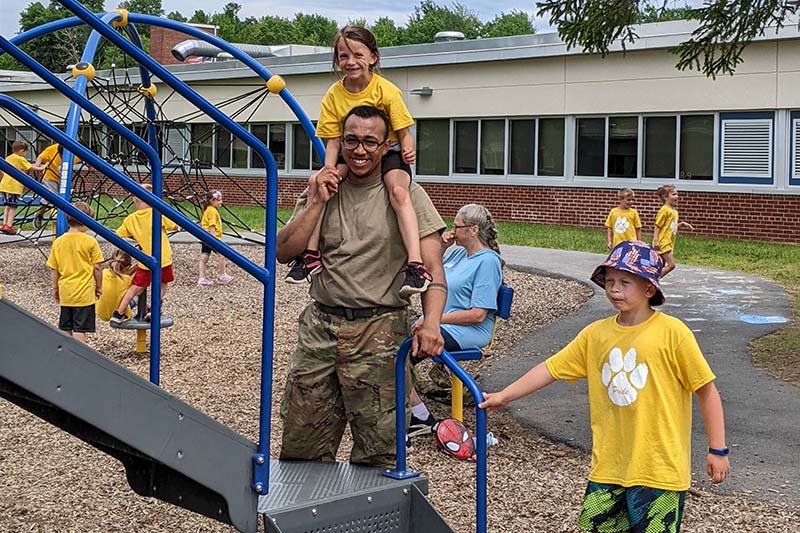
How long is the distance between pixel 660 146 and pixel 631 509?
20183 millimetres

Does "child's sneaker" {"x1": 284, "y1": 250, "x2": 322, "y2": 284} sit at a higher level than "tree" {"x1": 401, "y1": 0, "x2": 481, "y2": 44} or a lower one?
lower

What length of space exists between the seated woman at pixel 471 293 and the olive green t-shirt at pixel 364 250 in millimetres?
2453

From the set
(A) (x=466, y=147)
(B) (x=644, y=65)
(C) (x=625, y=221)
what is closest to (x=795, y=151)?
(B) (x=644, y=65)

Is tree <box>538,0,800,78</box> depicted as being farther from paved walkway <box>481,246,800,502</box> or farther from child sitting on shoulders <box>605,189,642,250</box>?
child sitting on shoulders <box>605,189,642,250</box>

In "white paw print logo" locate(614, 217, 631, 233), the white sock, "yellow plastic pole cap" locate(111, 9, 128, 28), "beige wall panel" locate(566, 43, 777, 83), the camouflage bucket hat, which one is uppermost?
"beige wall panel" locate(566, 43, 777, 83)

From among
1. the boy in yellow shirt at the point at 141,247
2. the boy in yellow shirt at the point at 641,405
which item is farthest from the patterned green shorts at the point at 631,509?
the boy in yellow shirt at the point at 141,247

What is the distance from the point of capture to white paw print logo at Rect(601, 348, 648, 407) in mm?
3809

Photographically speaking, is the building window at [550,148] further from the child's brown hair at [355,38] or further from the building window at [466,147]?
the child's brown hair at [355,38]

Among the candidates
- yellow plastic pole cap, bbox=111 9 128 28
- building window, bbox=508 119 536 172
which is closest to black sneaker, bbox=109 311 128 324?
yellow plastic pole cap, bbox=111 9 128 28

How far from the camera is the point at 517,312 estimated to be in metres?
12.1

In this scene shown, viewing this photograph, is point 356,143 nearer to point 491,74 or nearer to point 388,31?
point 491,74

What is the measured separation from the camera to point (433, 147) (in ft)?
90.8

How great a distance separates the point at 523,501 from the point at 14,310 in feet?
9.37

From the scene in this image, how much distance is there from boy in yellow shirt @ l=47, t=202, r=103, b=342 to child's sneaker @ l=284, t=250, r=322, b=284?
17.9 ft
